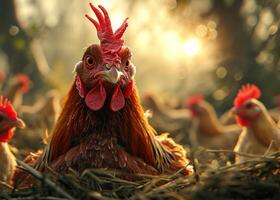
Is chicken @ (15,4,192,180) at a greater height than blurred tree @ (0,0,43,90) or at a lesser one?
lesser

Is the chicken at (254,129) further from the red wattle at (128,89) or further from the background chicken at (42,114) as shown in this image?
the background chicken at (42,114)

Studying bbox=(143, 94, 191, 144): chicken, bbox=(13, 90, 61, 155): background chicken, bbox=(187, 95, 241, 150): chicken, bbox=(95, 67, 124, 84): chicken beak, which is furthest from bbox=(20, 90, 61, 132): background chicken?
bbox=(95, 67, 124, 84): chicken beak

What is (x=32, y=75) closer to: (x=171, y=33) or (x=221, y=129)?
(x=171, y=33)

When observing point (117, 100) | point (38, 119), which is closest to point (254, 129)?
point (117, 100)

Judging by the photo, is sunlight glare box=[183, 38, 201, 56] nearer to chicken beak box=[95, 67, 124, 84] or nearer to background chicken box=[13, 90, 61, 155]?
background chicken box=[13, 90, 61, 155]

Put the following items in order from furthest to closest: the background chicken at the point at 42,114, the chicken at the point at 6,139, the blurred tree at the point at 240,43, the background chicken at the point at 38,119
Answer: the blurred tree at the point at 240,43
the background chicken at the point at 42,114
the background chicken at the point at 38,119
the chicken at the point at 6,139

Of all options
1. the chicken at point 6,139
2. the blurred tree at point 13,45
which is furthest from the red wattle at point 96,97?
the blurred tree at point 13,45
